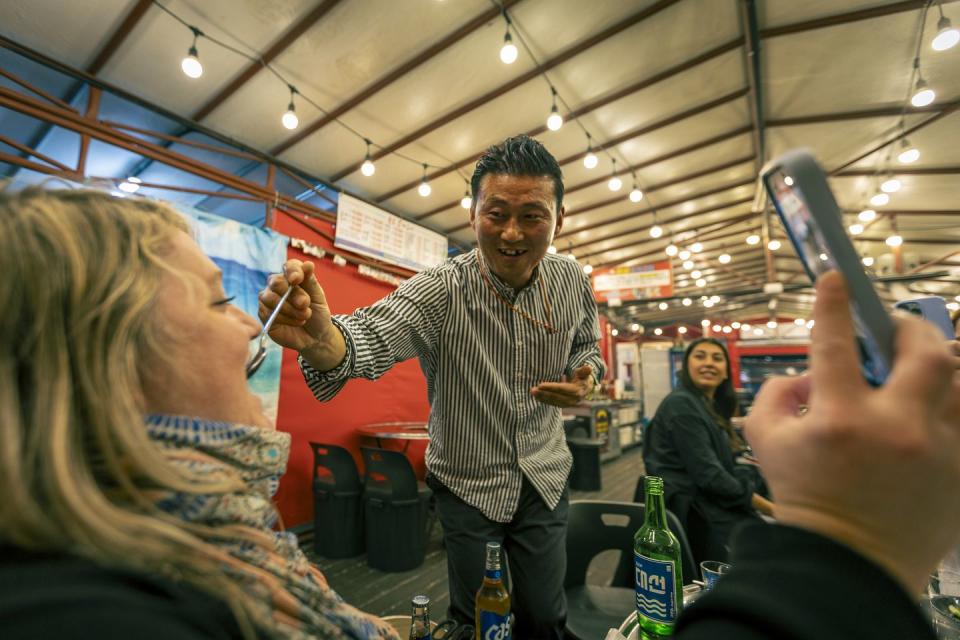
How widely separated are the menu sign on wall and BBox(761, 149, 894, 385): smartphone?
4721 millimetres

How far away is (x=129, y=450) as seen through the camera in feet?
1.39

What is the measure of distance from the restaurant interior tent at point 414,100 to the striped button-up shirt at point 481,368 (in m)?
2.34

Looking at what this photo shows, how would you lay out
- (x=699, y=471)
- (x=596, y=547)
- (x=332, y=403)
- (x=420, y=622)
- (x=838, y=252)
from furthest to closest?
(x=332, y=403) < (x=699, y=471) < (x=596, y=547) < (x=420, y=622) < (x=838, y=252)

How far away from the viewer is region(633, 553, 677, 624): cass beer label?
2.84 ft

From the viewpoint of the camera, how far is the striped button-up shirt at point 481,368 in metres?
1.32

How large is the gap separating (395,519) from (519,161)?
3.14 meters

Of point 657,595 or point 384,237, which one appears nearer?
point 657,595

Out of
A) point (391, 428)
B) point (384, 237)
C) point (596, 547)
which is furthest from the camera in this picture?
point (384, 237)

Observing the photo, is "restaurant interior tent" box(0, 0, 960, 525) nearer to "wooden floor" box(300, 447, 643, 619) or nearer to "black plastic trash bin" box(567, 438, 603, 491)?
"wooden floor" box(300, 447, 643, 619)

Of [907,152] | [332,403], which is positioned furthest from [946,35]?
[332,403]

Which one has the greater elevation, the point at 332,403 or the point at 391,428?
the point at 332,403

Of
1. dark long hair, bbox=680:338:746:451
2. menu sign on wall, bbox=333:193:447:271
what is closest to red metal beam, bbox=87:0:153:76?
menu sign on wall, bbox=333:193:447:271

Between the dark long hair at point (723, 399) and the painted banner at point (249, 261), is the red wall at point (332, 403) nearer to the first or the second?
the painted banner at point (249, 261)

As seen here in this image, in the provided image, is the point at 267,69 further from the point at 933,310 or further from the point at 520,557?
the point at 933,310
